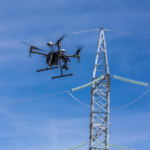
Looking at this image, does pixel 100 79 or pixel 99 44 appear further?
pixel 99 44

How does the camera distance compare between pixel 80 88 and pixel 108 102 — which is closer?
pixel 80 88

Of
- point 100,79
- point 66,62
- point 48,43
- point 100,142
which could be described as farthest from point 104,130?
point 48,43

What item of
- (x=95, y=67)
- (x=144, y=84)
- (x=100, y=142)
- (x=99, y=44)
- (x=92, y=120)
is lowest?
(x=100, y=142)

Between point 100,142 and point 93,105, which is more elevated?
point 93,105

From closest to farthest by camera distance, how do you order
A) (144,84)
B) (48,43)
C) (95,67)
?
(48,43) < (144,84) < (95,67)

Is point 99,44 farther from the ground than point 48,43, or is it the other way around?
point 99,44

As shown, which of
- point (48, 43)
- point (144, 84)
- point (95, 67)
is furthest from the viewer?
point (95, 67)

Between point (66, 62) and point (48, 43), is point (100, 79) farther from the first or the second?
point (48, 43)

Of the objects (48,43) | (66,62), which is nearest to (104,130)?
(66,62)

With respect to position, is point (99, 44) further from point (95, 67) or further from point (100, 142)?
point (100, 142)
